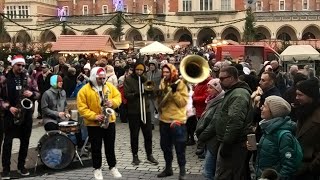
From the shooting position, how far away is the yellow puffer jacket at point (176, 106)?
300 inches

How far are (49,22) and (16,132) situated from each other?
56.1m

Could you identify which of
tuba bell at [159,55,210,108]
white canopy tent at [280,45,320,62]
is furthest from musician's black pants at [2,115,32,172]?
white canopy tent at [280,45,320,62]

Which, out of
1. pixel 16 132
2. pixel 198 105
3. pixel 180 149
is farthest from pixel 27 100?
pixel 198 105

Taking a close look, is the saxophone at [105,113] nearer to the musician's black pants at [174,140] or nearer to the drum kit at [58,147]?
the musician's black pants at [174,140]

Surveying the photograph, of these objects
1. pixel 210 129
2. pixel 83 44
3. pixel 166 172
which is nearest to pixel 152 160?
pixel 166 172

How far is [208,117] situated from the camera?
21.3ft

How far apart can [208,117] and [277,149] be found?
1.93 meters

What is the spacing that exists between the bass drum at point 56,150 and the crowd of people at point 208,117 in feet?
1.00

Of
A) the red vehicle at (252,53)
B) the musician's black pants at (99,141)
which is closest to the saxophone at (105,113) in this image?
the musician's black pants at (99,141)

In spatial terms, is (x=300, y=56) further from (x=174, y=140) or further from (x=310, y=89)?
(x=310, y=89)

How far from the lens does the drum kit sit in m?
8.05

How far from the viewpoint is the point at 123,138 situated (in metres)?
11.4

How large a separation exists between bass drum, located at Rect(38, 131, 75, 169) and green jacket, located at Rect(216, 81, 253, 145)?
341cm

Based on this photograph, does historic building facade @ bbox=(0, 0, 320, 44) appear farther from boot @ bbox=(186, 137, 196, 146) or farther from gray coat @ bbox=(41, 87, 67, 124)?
gray coat @ bbox=(41, 87, 67, 124)
